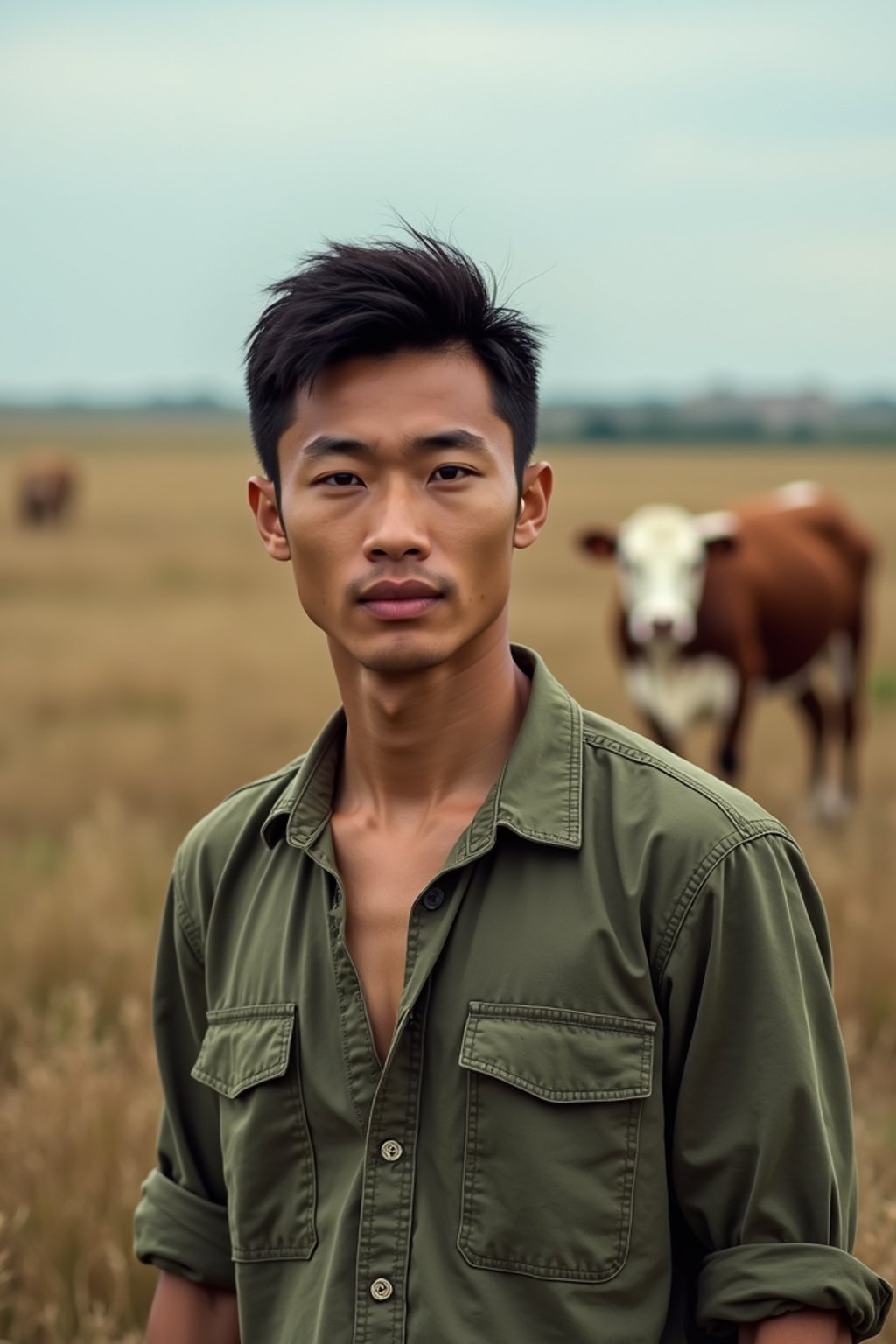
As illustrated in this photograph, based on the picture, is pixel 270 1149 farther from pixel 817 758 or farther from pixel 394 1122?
pixel 817 758

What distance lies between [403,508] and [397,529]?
3 centimetres

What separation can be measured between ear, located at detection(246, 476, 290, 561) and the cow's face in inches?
229

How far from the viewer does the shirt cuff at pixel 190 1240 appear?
2.16m

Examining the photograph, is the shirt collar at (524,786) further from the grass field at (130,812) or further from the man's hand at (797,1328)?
the grass field at (130,812)

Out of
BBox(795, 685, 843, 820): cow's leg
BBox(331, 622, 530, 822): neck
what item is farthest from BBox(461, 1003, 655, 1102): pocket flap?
BBox(795, 685, 843, 820): cow's leg

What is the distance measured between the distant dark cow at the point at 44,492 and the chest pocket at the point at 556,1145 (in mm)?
29650

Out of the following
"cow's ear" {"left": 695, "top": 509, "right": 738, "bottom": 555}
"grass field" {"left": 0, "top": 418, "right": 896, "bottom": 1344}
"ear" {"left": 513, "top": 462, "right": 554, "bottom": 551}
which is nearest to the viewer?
"ear" {"left": 513, "top": 462, "right": 554, "bottom": 551}

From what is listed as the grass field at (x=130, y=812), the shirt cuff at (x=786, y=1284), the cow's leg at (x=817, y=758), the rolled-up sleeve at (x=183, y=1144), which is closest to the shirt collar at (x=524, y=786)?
the rolled-up sleeve at (x=183, y=1144)

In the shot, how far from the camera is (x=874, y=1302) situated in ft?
5.89

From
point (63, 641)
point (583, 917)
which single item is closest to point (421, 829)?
point (583, 917)

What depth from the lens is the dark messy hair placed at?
1936 mm

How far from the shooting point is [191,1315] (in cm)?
218

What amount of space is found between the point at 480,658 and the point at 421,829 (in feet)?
0.71

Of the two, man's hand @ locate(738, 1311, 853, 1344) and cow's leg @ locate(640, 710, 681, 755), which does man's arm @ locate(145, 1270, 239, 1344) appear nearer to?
man's hand @ locate(738, 1311, 853, 1344)
